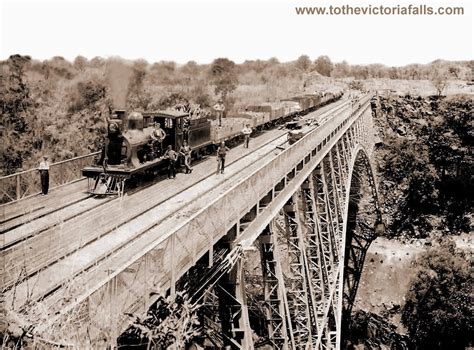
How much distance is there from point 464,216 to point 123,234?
44.7 meters

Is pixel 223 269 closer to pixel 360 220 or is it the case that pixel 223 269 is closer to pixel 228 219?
pixel 228 219

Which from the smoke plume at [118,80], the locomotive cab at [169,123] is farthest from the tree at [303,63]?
the smoke plume at [118,80]

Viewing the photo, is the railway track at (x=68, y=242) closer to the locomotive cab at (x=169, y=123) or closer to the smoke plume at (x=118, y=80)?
the smoke plume at (x=118, y=80)

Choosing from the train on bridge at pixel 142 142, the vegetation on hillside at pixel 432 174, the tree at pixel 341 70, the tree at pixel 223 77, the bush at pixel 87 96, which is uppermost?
the tree at pixel 341 70

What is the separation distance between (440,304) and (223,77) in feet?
188

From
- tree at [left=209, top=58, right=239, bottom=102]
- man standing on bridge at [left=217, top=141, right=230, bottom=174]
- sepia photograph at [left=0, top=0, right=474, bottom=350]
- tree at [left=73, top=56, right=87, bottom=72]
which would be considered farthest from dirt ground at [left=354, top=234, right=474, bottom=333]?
tree at [left=73, top=56, right=87, bottom=72]

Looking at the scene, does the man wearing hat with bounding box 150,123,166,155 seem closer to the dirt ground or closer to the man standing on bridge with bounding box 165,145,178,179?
the man standing on bridge with bounding box 165,145,178,179

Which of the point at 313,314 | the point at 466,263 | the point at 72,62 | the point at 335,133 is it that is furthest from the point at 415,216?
the point at 72,62

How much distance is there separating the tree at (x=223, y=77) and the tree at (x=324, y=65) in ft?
92.5

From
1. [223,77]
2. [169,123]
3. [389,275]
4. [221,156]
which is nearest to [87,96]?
[169,123]

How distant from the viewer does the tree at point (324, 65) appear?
116000mm

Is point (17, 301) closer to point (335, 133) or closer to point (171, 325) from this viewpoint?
point (171, 325)

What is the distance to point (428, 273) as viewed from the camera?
120ft

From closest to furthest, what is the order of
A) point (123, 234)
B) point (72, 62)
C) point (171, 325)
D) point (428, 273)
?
point (171, 325)
point (123, 234)
point (428, 273)
point (72, 62)
